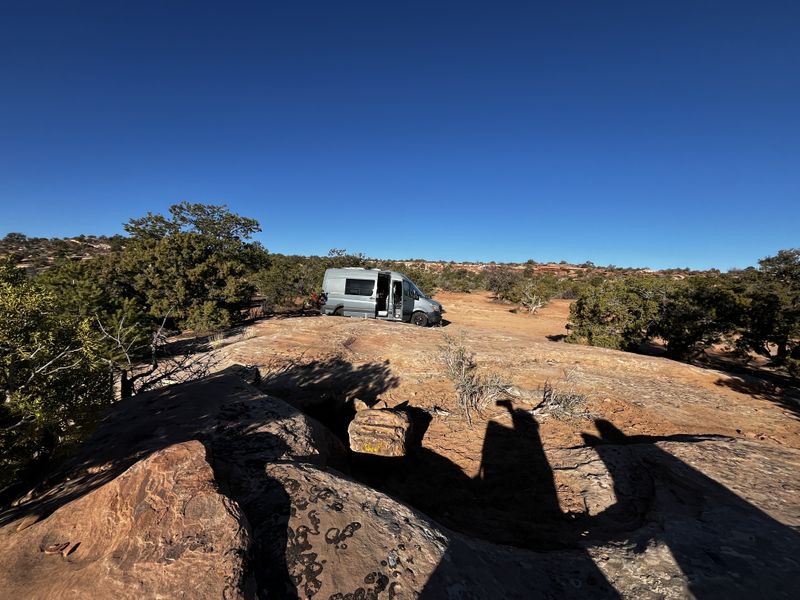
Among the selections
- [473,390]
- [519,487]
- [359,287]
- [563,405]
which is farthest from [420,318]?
[519,487]

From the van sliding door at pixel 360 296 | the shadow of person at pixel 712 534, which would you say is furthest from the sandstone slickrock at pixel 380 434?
the van sliding door at pixel 360 296

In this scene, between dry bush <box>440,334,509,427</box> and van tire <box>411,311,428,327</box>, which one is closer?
dry bush <box>440,334,509,427</box>

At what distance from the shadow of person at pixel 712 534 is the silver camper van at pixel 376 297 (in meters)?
10.7

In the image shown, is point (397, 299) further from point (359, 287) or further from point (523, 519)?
point (523, 519)

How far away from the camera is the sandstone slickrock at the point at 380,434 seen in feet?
18.3

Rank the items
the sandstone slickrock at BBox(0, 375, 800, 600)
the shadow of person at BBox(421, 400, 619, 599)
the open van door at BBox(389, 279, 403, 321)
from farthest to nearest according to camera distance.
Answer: the open van door at BBox(389, 279, 403, 321), the shadow of person at BBox(421, 400, 619, 599), the sandstone slickrock at BBox(0, 375, 800, 600)

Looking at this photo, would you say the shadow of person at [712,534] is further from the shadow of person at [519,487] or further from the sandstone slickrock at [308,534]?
the shadow of person at [519,487]

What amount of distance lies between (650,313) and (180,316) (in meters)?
18.0

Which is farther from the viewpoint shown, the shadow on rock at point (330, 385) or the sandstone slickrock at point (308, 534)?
the shadow on rock at point (330, 385)

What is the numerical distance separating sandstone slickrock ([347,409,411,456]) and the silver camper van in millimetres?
8925

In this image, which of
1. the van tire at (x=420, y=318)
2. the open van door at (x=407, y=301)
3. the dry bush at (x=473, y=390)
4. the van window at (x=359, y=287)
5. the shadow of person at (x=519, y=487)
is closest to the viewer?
the shadow of person at (x=519, y=487)

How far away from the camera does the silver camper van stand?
1471 cm

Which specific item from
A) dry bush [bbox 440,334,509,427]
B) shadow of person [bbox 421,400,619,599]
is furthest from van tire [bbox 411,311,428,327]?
shadow of person [bbox 421,400,619,599]

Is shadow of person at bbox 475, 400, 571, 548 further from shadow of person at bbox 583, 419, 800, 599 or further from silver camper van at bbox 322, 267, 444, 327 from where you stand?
silver camper van at bbox 322, 267, 444, 327
